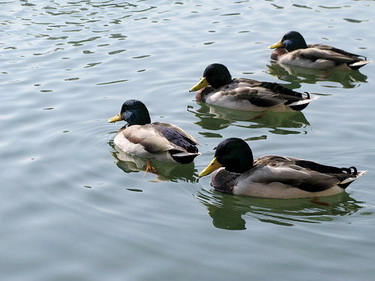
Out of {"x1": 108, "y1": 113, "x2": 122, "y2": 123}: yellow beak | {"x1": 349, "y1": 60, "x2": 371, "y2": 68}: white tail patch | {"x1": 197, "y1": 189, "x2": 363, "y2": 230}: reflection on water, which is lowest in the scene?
{"x1": 197, "y1": 189, "x2": 363, "y2": 230}: reflection on water

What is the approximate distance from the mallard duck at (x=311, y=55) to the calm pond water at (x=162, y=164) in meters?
0.21

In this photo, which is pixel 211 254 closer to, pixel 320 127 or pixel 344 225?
pixel 344 225

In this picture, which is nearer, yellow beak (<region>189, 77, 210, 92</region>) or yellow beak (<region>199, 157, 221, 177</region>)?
yellow beak (<region>199, 157, 221, 177</region>)

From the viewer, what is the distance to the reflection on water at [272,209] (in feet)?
27.1

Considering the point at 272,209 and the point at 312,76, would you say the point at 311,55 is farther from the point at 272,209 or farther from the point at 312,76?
the point at 272,209

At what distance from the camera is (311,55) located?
14227 mm

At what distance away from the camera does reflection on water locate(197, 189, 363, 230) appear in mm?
8250

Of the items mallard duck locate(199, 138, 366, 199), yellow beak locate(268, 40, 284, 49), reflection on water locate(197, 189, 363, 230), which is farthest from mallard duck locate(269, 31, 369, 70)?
reflection on water locate(197, 189, 363, 230)

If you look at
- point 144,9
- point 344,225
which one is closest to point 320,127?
point 344,225

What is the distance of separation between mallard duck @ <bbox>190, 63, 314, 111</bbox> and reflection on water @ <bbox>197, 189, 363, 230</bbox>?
3230mm

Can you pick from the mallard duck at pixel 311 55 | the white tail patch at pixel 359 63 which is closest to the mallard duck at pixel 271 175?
the white tail patch at pixel 359 63

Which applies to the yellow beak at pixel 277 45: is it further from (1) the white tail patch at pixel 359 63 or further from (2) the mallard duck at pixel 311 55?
(1) the white tail patch at pixel 359 63

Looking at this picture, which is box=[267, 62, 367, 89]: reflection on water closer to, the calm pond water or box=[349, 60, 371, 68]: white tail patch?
the calm pond water

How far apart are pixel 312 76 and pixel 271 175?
560 centimetres
